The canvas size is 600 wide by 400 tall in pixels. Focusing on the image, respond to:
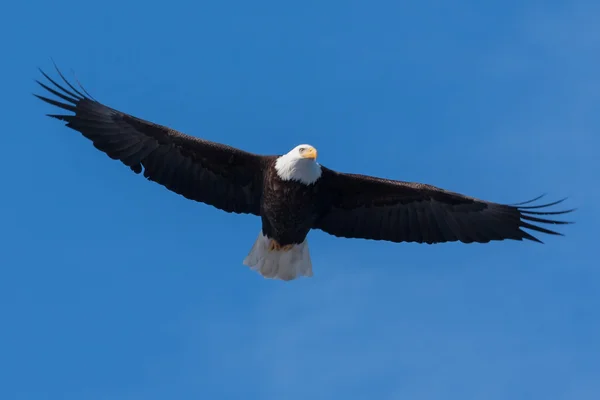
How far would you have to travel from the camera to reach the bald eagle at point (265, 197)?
57.1ft

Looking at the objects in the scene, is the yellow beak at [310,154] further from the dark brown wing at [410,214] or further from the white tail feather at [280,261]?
the white tail feather at [280,261]

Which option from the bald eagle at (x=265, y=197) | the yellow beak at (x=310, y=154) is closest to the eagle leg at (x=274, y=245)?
the bald eagle at (x=265, y=197)

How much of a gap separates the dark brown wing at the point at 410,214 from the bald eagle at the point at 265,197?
1 cm

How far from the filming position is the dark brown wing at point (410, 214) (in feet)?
57.2

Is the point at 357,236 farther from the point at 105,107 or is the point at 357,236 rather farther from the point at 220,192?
the point at 105,107

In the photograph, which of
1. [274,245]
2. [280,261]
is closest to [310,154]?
[274,245]

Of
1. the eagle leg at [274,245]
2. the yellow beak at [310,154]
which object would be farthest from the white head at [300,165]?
the eagle leg at [274,245]

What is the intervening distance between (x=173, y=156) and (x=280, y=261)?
168 centimetres

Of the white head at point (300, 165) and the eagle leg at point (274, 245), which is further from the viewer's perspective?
the eagle leg at point (274, 245)

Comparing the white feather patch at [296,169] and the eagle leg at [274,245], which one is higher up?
the white feather patch at [296,169]

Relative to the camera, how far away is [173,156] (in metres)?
17.5

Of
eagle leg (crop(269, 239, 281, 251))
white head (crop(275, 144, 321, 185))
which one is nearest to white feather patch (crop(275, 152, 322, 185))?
white head (crop(275, 144, 321, 185))

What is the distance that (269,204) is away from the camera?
17109mm

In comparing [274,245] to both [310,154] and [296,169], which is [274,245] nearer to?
[296,169]
